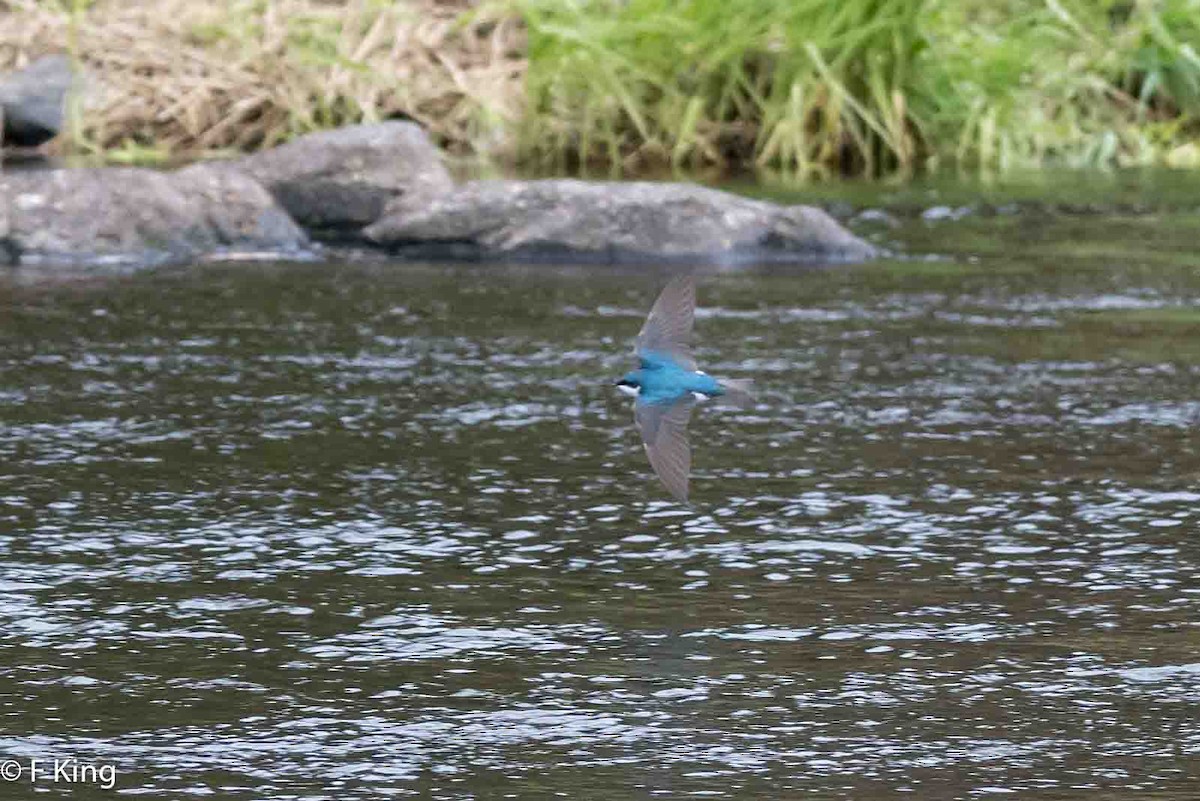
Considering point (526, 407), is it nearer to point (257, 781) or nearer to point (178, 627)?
point (178, 627)

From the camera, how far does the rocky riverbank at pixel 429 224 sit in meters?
12.6

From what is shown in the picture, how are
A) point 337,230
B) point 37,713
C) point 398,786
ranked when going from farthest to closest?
point 337,230 < point 37,713 < point 398,786

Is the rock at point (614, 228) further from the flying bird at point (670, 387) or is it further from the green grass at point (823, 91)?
the flying bird at point (670, 387)

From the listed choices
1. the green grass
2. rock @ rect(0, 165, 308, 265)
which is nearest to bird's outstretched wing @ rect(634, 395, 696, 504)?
rock @ rect(0, 165, 308, 265)

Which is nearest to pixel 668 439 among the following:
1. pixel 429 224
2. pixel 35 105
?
pixel 429 224

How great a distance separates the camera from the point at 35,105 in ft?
57.6

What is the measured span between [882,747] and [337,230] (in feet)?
30.4

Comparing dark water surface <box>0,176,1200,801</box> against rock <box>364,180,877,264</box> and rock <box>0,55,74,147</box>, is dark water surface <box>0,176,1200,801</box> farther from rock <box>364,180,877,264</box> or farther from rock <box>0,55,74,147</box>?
rock <box>0,55,74,147</box>

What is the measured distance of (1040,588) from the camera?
6160mm

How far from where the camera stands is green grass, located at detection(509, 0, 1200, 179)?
53.2 ft

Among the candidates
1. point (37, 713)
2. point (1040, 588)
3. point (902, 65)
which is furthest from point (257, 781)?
point (902, 65)

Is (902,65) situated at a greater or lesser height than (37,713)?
greater

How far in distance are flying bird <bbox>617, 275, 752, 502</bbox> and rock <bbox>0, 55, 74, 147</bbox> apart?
452 inches

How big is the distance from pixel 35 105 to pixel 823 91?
5.65 metres
